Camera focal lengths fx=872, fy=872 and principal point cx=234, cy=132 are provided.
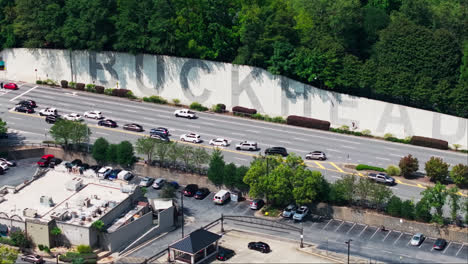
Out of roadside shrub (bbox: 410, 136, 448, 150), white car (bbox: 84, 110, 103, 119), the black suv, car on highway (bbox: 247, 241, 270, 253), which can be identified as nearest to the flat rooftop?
car on highway (bbox: 247, 241, 270, 253)

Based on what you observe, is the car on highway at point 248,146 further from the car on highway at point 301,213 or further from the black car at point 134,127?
the car on highway at point 301,213

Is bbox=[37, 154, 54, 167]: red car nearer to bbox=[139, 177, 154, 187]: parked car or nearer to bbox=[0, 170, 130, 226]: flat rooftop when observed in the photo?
bbox=[0, 170, 130, 226]: flat rooftop

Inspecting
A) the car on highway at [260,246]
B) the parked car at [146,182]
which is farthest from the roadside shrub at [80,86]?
the car on highway at [260,246]

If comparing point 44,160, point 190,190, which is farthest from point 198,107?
point 44,160

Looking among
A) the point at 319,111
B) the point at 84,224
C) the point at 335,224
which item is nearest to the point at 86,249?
the point at 84,224

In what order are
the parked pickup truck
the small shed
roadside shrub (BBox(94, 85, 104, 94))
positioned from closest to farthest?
the small shed, the parked pickup truck, roadside shrub (BBox(94, 85, 104, 94))

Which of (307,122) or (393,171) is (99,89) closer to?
(307,122)

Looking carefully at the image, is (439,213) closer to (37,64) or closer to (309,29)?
(309,29)

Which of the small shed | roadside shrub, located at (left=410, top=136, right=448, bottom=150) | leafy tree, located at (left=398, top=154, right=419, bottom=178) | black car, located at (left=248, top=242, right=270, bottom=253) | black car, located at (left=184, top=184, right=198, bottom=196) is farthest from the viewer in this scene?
roadside shrub, located at (left=410, top=136, right=448, bottom=150)
